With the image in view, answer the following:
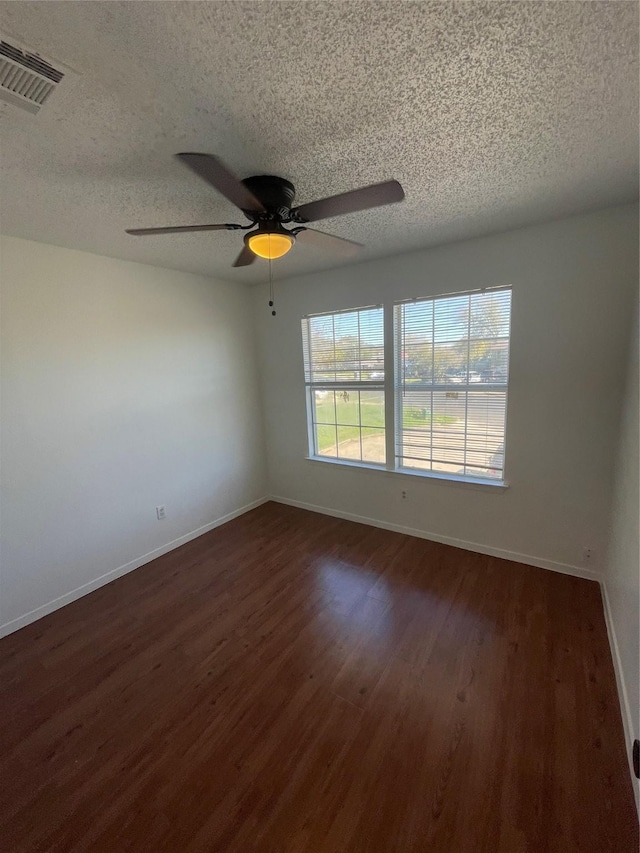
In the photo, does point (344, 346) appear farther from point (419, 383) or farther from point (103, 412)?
point (103, 412)

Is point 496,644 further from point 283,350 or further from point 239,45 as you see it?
point 283,350

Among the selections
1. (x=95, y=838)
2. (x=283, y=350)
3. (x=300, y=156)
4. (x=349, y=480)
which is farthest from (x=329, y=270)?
(x=95, y=838)

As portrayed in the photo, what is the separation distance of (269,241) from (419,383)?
6.33 ft

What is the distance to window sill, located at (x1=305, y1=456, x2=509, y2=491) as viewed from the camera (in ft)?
9.12

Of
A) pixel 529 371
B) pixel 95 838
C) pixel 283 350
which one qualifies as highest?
pixel 283 350

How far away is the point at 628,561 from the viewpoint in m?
1.72

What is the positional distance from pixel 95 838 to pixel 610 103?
129 inches

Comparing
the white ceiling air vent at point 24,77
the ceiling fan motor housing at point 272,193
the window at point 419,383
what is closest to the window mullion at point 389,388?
the window at point 419,383

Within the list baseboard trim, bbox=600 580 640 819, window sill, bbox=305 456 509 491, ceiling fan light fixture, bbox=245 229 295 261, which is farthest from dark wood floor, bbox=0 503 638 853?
ceiling fan light fixture, bbox=245 229 295 261

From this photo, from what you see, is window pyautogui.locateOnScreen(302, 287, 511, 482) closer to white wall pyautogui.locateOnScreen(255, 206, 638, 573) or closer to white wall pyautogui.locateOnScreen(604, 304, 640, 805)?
white wall pyautogui.locateOnScreen(255, 206, 638, 573)

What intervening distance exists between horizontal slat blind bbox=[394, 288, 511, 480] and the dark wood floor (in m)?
0.98

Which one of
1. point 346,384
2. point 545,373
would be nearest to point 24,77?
point 346,384

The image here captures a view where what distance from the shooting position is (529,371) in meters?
2.50

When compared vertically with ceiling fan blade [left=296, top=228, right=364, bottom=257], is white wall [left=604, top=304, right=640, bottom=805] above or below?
below
